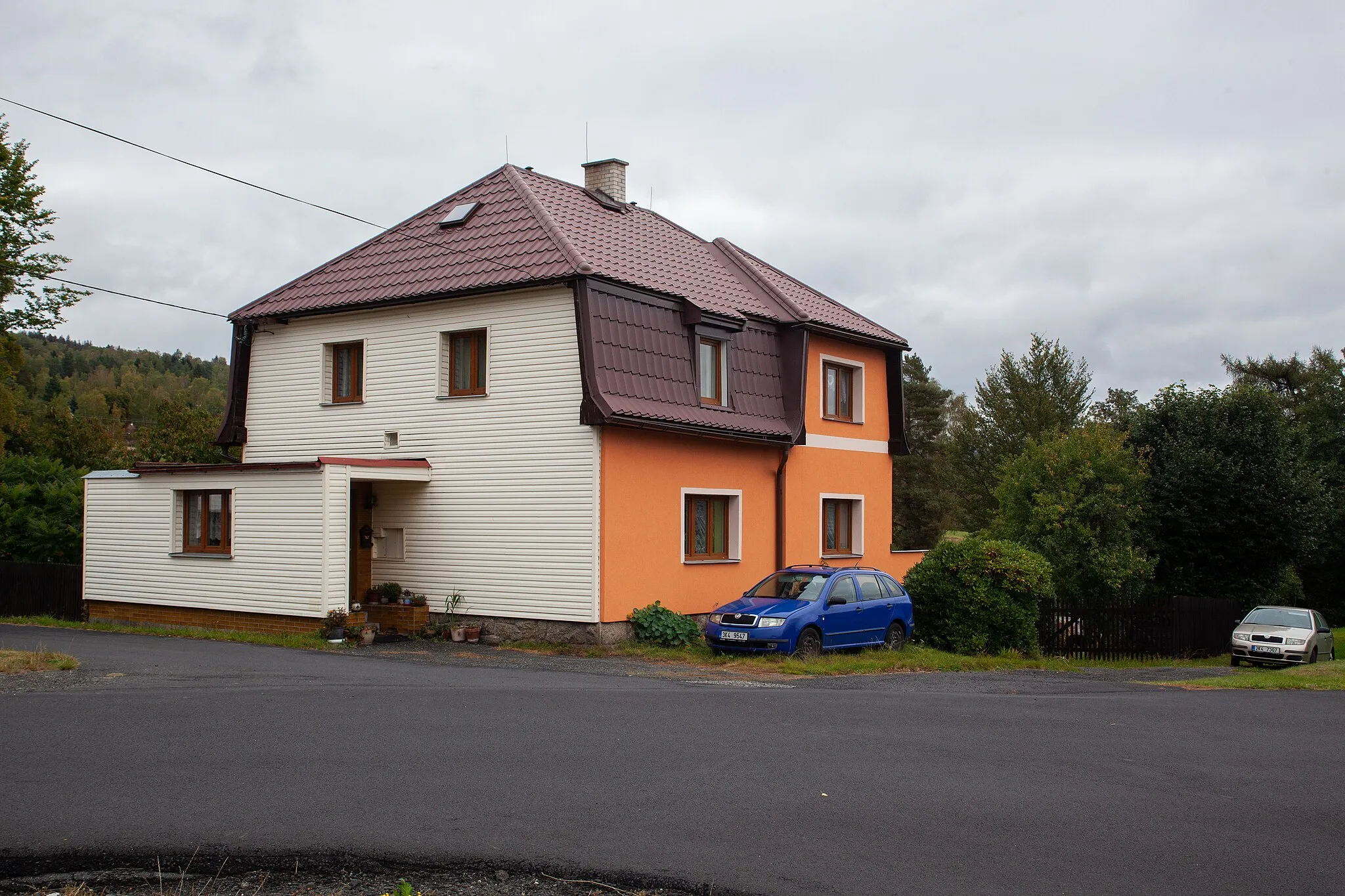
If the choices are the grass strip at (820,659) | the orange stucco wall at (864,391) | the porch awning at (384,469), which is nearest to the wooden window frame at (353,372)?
the porch awning at (384,469)

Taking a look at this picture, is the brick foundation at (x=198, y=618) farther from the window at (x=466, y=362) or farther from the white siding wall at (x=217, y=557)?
the window at (x=466, y=362)

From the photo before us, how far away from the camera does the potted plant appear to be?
62.6 feet

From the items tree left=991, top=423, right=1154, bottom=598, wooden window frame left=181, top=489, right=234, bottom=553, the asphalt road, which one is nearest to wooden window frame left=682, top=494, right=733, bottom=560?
the asphalt road

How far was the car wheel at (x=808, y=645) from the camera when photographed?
18125 millimetres

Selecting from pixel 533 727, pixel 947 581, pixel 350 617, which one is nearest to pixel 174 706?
pixel 533 727

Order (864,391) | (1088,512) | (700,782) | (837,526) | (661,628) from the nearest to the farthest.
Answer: (700,782), (661,628), (837,526), (864,391), (1088,512)

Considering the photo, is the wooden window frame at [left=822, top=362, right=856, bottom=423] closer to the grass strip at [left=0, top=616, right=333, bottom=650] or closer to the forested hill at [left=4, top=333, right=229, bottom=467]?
the grass strip at [left=0, top=616, right=333, bottom=650]

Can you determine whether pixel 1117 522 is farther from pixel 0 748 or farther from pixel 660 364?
pixel 0 748

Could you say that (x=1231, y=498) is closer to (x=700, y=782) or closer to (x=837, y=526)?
(x=837, y=526)

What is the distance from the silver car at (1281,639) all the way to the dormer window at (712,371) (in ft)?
42.9

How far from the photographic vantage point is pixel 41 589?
974 inches

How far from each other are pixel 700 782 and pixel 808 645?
10172 millimetres

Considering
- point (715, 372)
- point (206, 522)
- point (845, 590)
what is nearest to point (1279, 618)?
point (845, 590)

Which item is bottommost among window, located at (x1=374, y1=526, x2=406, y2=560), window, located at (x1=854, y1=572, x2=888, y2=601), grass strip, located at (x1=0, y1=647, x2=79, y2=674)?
grass strip, located at (x1=0, y1=647, x2=79, y2=674)
